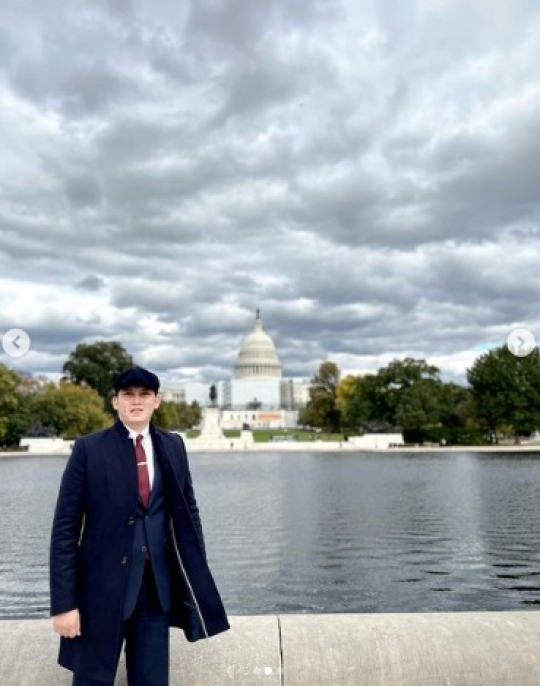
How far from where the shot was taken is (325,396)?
106m

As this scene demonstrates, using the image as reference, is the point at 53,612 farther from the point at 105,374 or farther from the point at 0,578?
the point at 105,374

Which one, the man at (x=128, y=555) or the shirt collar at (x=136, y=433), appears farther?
the shirt collar at (x=136, y=433)

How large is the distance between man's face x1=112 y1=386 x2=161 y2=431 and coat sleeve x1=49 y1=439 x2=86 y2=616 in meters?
0.29

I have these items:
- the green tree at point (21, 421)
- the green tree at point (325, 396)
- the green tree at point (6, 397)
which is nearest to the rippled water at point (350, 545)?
the green tree at point (6, 397)

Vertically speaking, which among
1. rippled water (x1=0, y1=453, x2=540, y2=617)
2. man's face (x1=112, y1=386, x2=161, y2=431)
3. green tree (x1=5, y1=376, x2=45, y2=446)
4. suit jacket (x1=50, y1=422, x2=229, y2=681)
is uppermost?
green tree (x1=5, y1=376, x2=45, y2=446)

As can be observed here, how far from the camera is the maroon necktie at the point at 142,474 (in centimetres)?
432

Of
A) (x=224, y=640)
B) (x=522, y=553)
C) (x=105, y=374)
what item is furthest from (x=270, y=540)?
(x=105, y=374)

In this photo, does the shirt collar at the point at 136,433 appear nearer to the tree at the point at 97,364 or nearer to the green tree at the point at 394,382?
the green tree at the point at 394,382

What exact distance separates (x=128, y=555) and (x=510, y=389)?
72.2 m

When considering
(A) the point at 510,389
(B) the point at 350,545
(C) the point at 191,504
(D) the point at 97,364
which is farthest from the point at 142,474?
(D) the point at 97,364

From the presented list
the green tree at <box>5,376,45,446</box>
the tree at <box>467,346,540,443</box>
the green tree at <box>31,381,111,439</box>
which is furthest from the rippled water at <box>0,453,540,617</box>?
the green tree at <box>31,381,111,439</box>

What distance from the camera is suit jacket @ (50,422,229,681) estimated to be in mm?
4051

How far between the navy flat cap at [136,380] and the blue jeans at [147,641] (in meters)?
1.02

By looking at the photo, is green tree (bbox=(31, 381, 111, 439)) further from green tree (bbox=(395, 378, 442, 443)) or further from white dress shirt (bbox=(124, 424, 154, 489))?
white dress shirt (bbox=(124, 424, 154, 489))
